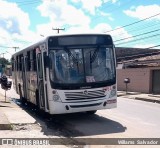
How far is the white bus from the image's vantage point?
12867mm

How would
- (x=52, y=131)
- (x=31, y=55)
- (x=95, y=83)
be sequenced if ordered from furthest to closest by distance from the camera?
(x=31, y=55), (x=95, y=83), (x=52, y=131)

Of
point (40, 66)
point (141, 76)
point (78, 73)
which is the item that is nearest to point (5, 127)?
point (78, 73)

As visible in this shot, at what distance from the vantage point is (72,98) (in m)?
12.9

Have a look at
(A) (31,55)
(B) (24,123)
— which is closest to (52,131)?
(B) (24,123)

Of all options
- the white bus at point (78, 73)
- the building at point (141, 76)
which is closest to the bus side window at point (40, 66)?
the white bus at point (78, 73)

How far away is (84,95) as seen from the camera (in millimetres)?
13008

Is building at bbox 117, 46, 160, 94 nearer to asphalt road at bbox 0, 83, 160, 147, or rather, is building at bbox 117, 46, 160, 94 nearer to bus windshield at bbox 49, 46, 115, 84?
asphalt road at bbox 0, 83, 160, 147

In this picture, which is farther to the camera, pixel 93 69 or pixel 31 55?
pixel 31 55

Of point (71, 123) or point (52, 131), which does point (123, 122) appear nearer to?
Result: point (71, 123)

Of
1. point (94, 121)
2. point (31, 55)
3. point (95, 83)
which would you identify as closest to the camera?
point (95, 83)

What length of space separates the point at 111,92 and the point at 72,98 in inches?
56.7

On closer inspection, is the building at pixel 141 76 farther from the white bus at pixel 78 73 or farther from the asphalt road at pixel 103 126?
the white bus at pixel 78 73

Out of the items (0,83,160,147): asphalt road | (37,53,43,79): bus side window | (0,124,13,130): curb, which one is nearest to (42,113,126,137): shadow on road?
(0,83,160,147): asphalt road

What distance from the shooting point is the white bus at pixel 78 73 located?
42.2ft
